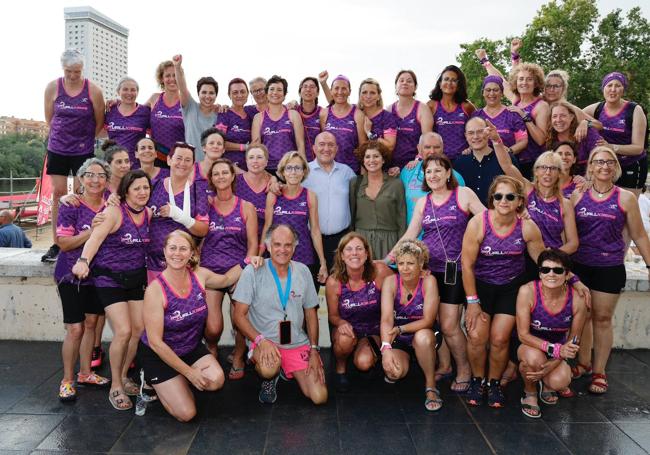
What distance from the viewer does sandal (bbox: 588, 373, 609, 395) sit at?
4.64m

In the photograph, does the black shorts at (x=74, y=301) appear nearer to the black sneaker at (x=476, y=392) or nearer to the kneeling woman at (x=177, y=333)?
the kneeling woman at (x=177, y=333)

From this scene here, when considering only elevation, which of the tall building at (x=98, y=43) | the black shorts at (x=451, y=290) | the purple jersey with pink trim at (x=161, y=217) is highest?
the tall building at (x=98, y=43)

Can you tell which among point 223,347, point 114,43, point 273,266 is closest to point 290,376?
point 273,266

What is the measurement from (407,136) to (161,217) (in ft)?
9.06

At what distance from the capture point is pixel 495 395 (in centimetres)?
435

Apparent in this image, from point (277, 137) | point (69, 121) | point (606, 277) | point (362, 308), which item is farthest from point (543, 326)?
point (69, 121)

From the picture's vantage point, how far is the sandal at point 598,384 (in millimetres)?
4637

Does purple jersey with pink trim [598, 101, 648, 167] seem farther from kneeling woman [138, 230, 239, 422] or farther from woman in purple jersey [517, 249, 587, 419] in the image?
kneeling woman [138, 230, 239, 422]

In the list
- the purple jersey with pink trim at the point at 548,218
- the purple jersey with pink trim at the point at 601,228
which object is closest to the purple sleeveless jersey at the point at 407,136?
the purple jersey with pink trim at the point at 548,218

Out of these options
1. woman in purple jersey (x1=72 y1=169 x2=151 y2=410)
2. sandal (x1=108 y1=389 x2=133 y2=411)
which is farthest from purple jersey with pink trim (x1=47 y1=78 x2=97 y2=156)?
sandal (x1=108 y1=389 x2=133 y2=411)

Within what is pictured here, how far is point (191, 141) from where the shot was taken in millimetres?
5984

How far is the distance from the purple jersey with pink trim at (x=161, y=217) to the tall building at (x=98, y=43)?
309 feet

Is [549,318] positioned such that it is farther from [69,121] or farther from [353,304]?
[69,121]

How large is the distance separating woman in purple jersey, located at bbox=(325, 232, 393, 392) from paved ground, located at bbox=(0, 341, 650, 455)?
30 cm
